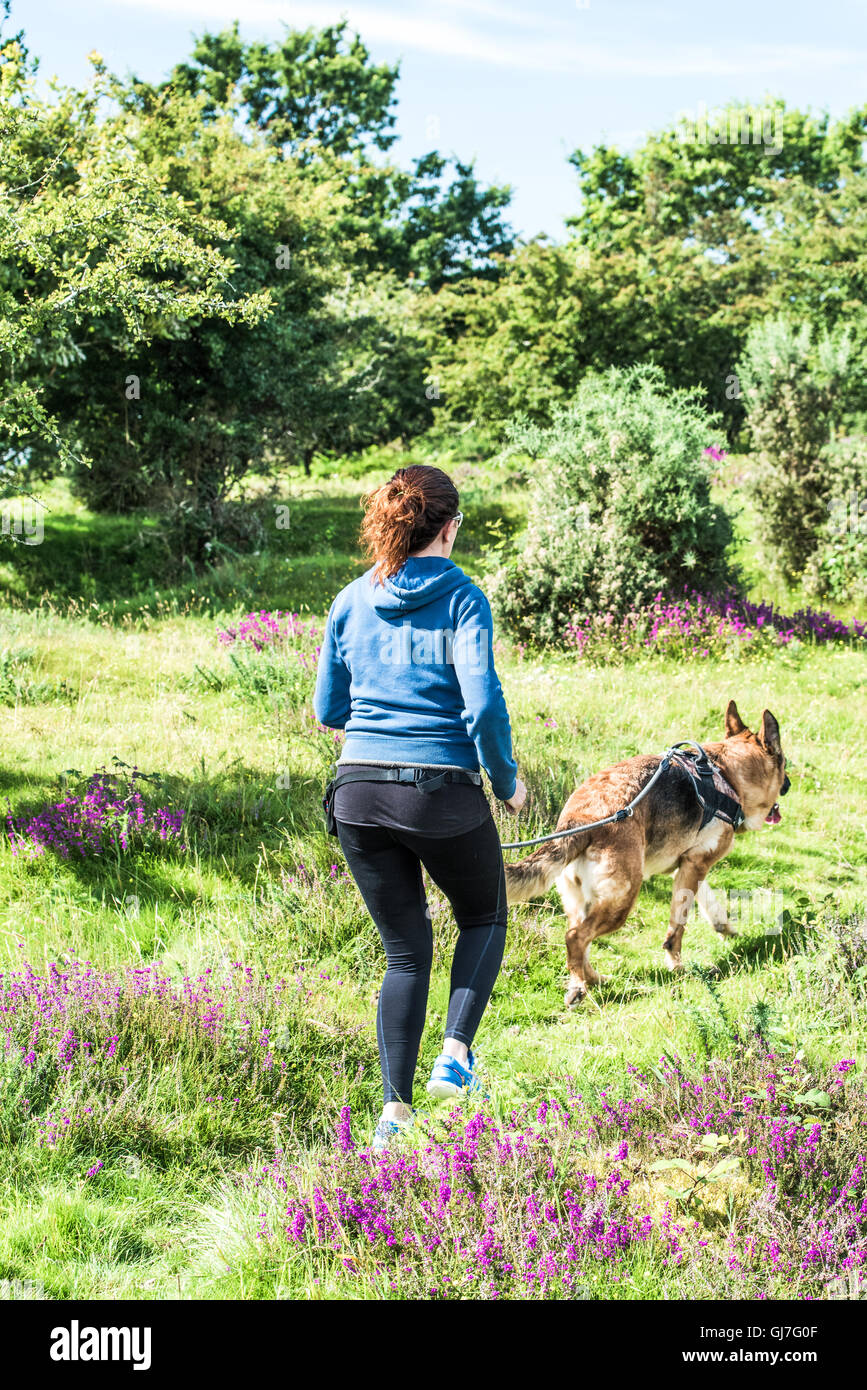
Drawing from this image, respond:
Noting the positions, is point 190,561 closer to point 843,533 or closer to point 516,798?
point 843,533

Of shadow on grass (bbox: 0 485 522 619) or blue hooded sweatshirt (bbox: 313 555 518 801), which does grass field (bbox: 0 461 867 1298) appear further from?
shadow on grass (bbox: 0 485 522 619)

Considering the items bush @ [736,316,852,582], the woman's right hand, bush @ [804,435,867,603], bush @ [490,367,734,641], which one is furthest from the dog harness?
bush @ [736,316,852,582]

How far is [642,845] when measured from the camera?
480cm

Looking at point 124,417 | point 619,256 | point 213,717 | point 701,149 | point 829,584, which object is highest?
point 701,149

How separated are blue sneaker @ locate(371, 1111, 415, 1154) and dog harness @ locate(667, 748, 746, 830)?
7.86 ft

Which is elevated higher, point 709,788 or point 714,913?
point 709,788

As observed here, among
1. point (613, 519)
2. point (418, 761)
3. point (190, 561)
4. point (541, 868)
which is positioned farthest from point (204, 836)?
point (190, 561)

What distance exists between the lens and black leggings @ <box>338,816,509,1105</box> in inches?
130

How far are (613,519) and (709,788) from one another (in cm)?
625

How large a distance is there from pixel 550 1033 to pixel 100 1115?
191cm

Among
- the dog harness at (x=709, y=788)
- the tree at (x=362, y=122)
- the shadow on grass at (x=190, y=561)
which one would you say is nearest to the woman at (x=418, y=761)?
the dog harness at (x=709, y=788)

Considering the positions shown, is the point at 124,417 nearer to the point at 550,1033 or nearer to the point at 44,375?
the point at 44,375

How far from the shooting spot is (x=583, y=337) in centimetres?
2008
